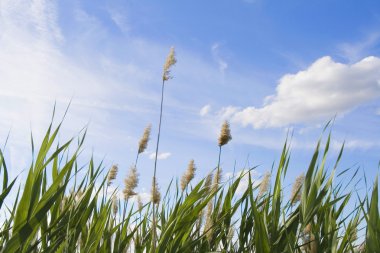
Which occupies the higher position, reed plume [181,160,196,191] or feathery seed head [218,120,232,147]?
feathery seed head [218,120,232,147]

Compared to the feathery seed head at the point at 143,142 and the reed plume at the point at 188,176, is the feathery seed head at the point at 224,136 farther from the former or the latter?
the feathery seed head at the point at 143,142

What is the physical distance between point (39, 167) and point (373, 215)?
1.51 m

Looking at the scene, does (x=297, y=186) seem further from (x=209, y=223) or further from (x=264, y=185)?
(x=209, y=223)

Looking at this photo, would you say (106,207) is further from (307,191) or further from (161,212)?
(307,191)

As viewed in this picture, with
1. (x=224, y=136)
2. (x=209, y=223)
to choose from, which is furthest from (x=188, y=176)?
(x=209, y=223)

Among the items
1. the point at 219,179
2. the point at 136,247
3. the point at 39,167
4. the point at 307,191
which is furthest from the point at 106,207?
the point at 307,191

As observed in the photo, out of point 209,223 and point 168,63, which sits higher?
point 168,63

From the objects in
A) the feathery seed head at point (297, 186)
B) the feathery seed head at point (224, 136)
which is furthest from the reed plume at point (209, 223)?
the feathery seed head at point (224, 136)

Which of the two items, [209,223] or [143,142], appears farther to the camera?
[143,142]

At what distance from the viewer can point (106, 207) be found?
2.54 m

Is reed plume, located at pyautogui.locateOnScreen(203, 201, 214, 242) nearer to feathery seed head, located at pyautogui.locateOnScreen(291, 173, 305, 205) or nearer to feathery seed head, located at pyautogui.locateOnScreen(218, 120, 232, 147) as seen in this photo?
feathery seed head, located at pyautogui.locateOnScreen(291, 173, 305, 205)

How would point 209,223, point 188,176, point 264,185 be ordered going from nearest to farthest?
point 209,223, point 264,185, point 188,176

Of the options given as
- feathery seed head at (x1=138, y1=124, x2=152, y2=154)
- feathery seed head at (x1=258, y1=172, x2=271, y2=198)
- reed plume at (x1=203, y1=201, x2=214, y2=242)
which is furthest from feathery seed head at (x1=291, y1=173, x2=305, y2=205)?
feathery seed head at (x1=138, y1=124, x2=152, y2=154)

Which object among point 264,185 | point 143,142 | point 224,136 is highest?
point 224,136
